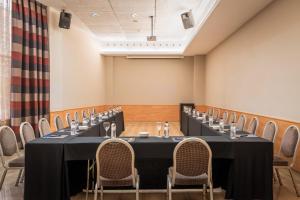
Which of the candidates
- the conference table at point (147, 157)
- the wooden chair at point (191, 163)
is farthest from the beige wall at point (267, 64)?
the wooden chair at point (191, 163)

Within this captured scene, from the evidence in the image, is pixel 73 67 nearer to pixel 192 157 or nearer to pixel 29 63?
pixel 29 63

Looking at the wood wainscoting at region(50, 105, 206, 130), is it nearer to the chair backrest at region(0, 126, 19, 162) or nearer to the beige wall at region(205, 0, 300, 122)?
the beige wall at region(205, 0, 300, 122)

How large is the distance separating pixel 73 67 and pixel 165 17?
3.15m

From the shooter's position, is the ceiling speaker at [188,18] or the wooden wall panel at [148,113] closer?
the ceiling speaker at [188,18]

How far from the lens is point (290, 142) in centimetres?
367

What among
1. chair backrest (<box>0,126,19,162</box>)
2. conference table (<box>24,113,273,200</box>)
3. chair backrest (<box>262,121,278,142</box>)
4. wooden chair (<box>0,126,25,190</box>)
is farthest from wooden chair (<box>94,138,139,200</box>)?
chair backrest (<box>262,121,278,142</box>)

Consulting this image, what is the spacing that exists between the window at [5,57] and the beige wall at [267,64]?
543 cm

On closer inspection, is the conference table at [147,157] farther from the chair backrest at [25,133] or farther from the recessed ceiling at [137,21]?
the recessed ceiling at [137,21]

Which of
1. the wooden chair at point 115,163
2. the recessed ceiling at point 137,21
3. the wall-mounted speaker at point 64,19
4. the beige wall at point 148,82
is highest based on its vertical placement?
the recessed ceiling at point 137,21

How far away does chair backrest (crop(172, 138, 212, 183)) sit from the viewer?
9.17 ft

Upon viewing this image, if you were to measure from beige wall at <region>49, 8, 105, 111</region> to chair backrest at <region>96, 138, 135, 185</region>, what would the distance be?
5.02m

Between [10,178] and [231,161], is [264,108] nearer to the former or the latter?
[231,161]

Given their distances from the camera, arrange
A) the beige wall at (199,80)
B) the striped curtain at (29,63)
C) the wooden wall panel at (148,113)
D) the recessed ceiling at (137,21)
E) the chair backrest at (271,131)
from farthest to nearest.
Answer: the wooden wall panel at (148,113)
the beige wall at (199,80)
the recessed ceiling at (137,21)
the striped curtain at (29,63)
the chair backrest at (271,131)

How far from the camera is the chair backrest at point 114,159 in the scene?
277 cm
